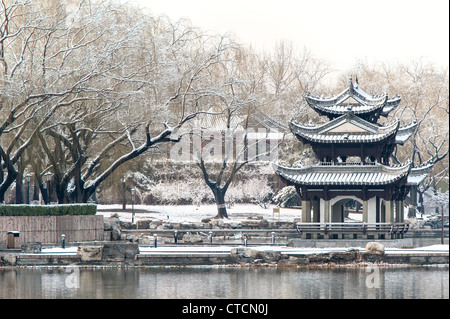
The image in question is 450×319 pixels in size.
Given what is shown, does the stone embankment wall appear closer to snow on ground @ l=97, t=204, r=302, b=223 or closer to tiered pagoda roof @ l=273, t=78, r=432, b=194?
tiered pagoda roof @ l=273, t=78, r=432, b=194

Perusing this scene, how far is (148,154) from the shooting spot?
62.3 m

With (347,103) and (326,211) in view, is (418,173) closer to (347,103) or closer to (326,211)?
(347,103)

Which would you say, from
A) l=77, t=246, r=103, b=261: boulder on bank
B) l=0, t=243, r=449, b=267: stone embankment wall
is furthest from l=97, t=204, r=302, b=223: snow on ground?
l=77, t=246, r=103, b=261: boulder on bank

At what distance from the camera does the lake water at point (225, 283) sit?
35.0 metres

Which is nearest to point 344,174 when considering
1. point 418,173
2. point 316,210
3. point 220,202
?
point 316,210

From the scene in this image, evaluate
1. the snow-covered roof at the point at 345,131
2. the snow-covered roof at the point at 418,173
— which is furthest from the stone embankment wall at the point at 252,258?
the snow-covered roof at the point at 418,173

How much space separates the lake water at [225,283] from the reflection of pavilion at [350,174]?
31.5 feet

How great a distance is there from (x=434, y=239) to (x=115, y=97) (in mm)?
25656

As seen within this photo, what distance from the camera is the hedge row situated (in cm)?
4703

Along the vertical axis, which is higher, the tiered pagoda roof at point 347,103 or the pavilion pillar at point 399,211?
the tiered pagoda roof at point 347,103

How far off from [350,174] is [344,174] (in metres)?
0.35

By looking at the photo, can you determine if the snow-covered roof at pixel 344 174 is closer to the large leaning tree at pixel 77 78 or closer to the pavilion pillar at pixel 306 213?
the pavilion pillar at pixel 306 213

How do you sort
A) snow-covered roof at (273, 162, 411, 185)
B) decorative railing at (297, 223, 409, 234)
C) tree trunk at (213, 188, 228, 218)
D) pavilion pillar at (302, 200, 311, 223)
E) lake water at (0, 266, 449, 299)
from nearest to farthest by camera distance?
lake water at (0, 266, 449, 299) → decorative railing at (297, 223, 409, 234) → snow-covered roof at (273, 162, 411, 185) → pavilion pillar at (302, 200, 311, 223) → tree trunk at (213, 188, 228, 218)
